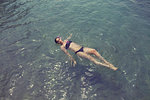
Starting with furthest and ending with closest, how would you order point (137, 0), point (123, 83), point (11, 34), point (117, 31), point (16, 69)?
point (137, 0), point (11, 34), point (117, 31), point (16, 69), point (123, 83)

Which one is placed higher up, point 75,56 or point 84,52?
point 84,52

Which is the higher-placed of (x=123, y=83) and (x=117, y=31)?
(x=117, y=31)

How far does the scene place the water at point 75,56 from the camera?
8.24m

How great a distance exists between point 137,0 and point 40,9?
46.5ft

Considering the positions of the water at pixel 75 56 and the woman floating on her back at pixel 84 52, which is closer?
the water at pixel 75 56

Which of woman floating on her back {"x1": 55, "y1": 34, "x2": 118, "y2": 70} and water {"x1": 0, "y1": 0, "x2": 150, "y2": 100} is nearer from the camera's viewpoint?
water {"x1": 0, "y1": 0, "x2": 150, "y2": 100}

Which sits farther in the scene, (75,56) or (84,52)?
(75,56)

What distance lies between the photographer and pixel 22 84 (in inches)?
Answer: 352

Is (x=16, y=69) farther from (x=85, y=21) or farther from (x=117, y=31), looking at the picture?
(x=117, y=31)

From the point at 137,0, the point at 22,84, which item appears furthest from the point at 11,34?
the point at 137,0

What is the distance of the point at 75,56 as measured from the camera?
10.5 meters

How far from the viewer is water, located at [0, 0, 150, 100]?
27.0 ft

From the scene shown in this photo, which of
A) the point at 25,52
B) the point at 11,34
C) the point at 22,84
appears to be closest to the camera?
the point at 22,84

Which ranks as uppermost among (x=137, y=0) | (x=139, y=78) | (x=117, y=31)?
(x=137, y=0)
